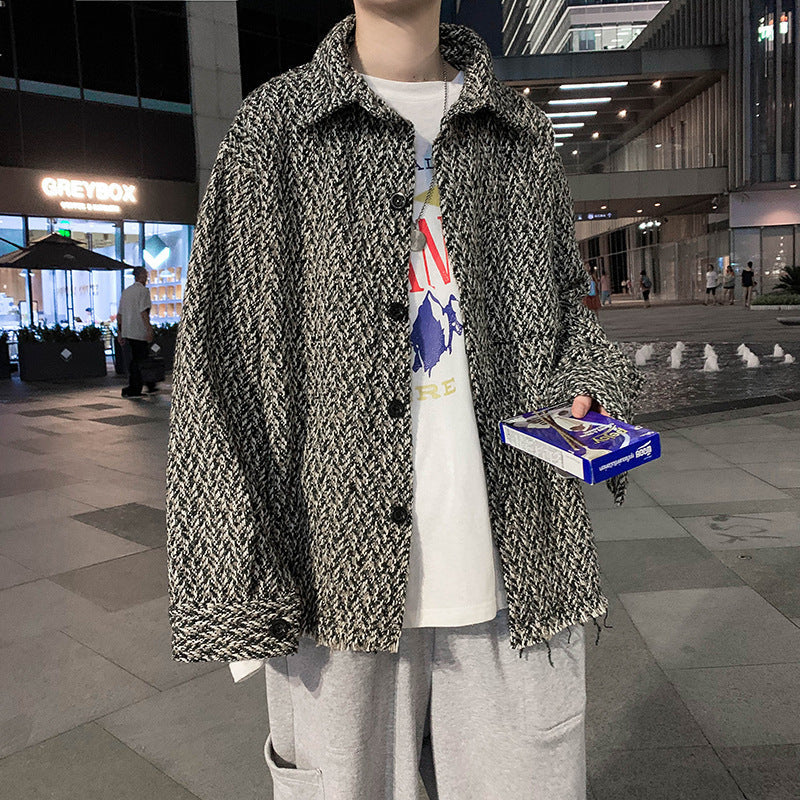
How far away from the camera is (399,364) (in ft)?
4.50

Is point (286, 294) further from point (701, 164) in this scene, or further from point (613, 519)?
point (701, 164)

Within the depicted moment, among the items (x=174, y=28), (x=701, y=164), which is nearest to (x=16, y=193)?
(x=174, y=28)

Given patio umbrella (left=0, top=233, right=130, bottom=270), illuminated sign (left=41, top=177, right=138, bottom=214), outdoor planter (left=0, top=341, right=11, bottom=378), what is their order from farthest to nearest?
illuminated sign (left=41, top=177, right=138, bottom=214) → outdoor planter (left=0, top=341, right=11, bottom=378) → patio umbrella (left=0, top=233, right=130, bottom=270)

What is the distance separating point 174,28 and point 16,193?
20.8ft

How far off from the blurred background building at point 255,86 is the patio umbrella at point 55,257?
9.66 feet

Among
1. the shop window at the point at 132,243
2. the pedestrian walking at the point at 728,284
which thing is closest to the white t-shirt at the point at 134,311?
the shop window at the point at 132,243

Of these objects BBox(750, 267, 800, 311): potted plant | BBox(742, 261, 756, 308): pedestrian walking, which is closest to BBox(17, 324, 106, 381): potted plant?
BBox(750, 267, 800, 311): potted plant

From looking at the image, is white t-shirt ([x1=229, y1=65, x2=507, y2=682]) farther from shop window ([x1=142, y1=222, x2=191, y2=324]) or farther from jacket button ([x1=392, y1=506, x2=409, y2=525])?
shop window ([x1=142, y1=222, x2=191, y2=324])

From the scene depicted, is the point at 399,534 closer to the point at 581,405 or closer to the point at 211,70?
the point at 581,405

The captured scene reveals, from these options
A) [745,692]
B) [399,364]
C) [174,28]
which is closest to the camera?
[399,364]

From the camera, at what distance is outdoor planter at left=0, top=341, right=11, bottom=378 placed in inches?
681

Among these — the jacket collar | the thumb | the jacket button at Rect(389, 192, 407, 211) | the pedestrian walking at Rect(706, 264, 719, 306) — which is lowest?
the thumb

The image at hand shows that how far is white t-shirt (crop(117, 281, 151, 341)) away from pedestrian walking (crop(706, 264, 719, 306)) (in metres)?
28.3

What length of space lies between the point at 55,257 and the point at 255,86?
11517 millimetres
